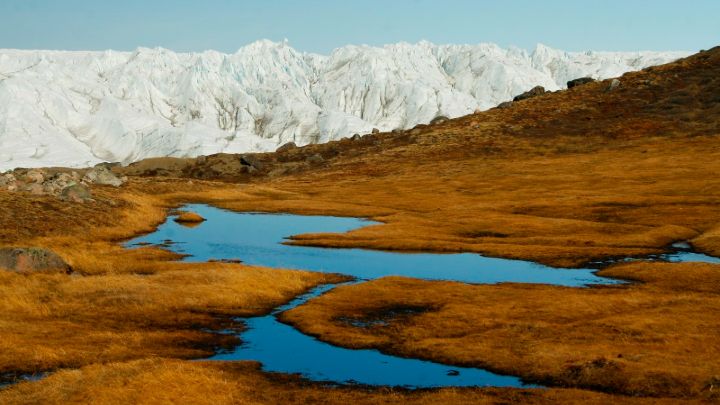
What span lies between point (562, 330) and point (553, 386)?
8185 millimetres

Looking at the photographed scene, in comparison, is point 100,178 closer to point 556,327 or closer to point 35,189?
point 35,189

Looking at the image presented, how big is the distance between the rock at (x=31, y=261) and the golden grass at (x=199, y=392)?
2561cm

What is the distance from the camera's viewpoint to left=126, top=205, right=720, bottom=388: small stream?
114 ft

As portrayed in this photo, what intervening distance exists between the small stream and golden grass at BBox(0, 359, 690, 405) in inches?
93.0

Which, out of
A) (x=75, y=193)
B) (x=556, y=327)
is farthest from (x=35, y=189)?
(x=556, y=327)

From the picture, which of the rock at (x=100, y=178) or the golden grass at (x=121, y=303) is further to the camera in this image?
the rock at (x=100, y=178)

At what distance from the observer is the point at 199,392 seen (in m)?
29.9

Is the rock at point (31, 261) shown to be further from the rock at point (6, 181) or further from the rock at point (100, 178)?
the rock at point (100, 178)

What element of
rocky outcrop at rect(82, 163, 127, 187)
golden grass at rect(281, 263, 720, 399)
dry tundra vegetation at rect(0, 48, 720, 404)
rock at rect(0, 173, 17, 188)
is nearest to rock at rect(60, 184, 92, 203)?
dry tundra vegetation at rect(0, 48, 720, 404)

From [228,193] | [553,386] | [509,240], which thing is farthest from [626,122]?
[553,386]

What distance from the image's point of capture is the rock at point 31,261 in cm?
5403

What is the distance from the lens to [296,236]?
86562 millimetres

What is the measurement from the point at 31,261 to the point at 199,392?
102 ft

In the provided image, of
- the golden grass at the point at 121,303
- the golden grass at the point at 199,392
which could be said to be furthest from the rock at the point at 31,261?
the golden grass at the point at 199,392
